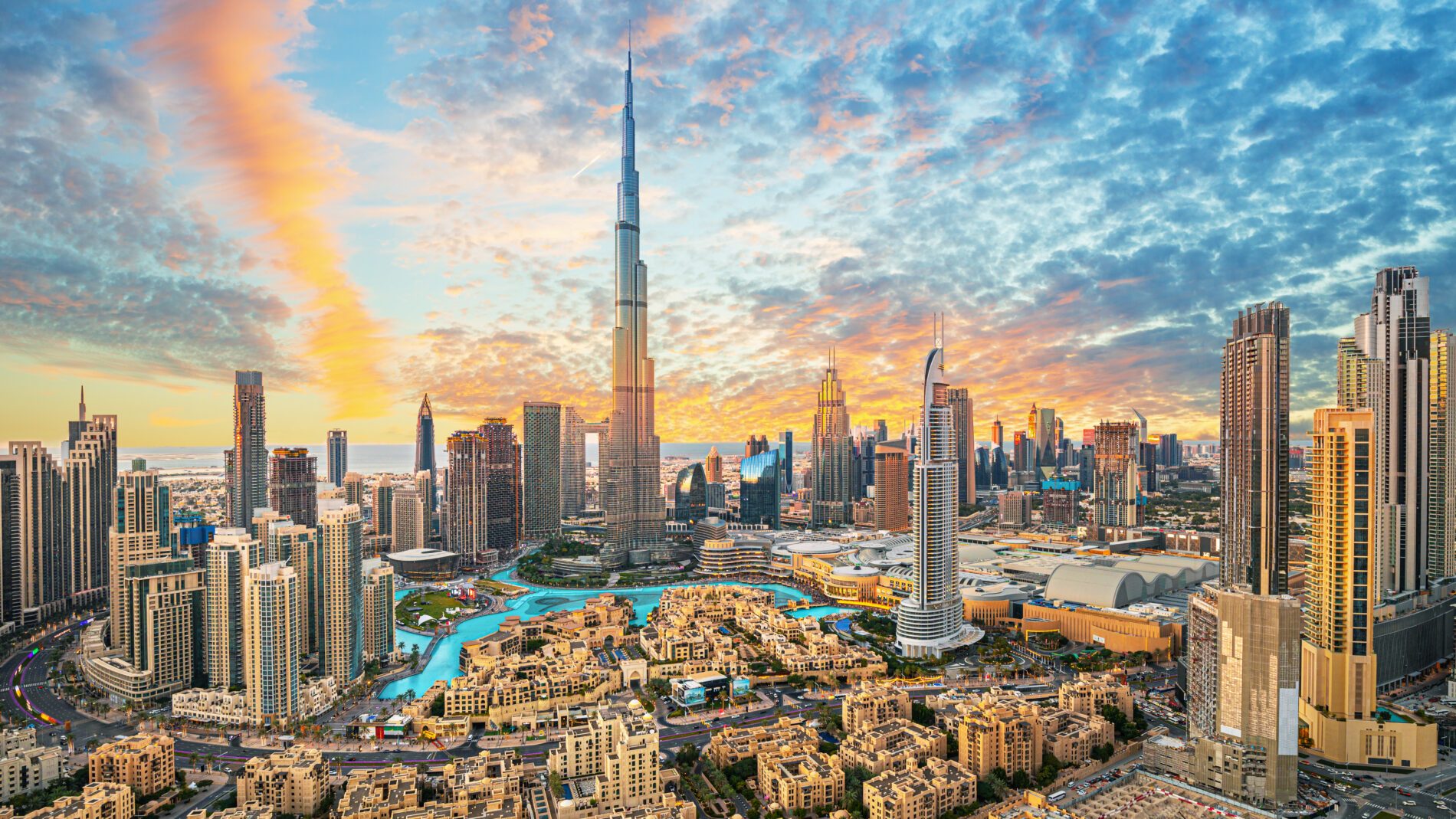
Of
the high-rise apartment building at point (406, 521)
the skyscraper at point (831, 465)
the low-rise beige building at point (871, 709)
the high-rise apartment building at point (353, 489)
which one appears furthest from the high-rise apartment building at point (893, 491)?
the low-rise beige building at point (871, 709)

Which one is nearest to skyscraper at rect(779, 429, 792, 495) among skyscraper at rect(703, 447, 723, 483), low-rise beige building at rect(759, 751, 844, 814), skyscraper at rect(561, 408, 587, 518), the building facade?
skyscraper at rect(703, 447, 723, 483)

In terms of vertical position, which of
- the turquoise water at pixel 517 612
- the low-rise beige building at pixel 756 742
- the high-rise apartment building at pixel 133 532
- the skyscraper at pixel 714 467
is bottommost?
the turquoise water at pixel 517 612

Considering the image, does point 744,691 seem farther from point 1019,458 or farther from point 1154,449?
point 1019,458

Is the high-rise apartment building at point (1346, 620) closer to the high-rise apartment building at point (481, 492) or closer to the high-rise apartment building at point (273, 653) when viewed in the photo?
the high-rise apartment building at point (273, 653)

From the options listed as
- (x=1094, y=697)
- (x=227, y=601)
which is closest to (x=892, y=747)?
(x=1094, y=697)

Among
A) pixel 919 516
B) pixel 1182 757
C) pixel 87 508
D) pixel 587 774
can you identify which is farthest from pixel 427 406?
pixel 1182 757

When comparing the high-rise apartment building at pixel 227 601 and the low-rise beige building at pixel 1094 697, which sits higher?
the high-rise apartment building at pixel 227 601
